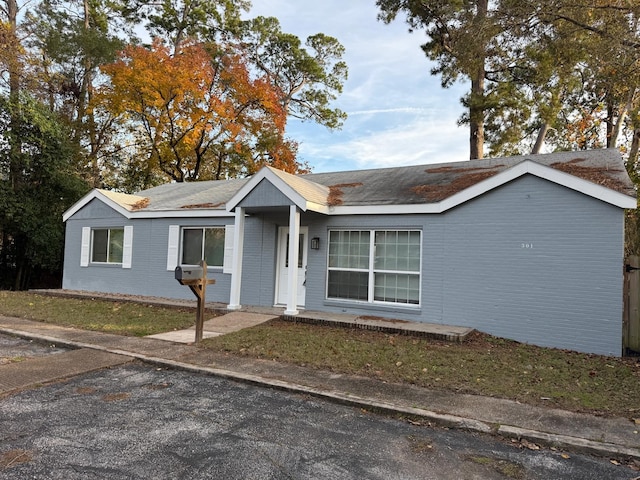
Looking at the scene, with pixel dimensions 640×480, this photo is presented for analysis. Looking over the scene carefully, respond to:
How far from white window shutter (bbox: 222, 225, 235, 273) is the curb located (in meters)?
5.40

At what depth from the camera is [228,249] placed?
1144 centimetres

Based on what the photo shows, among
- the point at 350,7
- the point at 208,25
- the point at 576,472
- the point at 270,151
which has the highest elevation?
the point at 208,25

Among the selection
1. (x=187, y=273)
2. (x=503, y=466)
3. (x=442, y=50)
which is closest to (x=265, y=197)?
(x=187, y=273)

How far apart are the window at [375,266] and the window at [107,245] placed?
24.9ft

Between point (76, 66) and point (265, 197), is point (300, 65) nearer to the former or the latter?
point (76, 66)

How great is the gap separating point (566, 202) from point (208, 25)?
23.8 m

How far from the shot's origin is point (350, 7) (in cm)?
1511

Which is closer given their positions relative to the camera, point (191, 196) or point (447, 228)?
point (447, 228)

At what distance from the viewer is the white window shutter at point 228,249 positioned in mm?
11383

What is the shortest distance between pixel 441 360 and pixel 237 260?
5.68 metres

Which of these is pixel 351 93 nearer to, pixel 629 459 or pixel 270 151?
A: pixel 270 151

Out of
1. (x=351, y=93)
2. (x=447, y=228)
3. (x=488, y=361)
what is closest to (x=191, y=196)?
(x=447, y=228)

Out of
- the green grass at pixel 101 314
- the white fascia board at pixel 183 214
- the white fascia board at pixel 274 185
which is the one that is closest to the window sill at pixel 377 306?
the white fascia board at pixel 274 185

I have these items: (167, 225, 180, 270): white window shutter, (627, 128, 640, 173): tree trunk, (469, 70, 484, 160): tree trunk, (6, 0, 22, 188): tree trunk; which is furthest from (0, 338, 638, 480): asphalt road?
→ (627, 128, 640, 173): tree trunk
